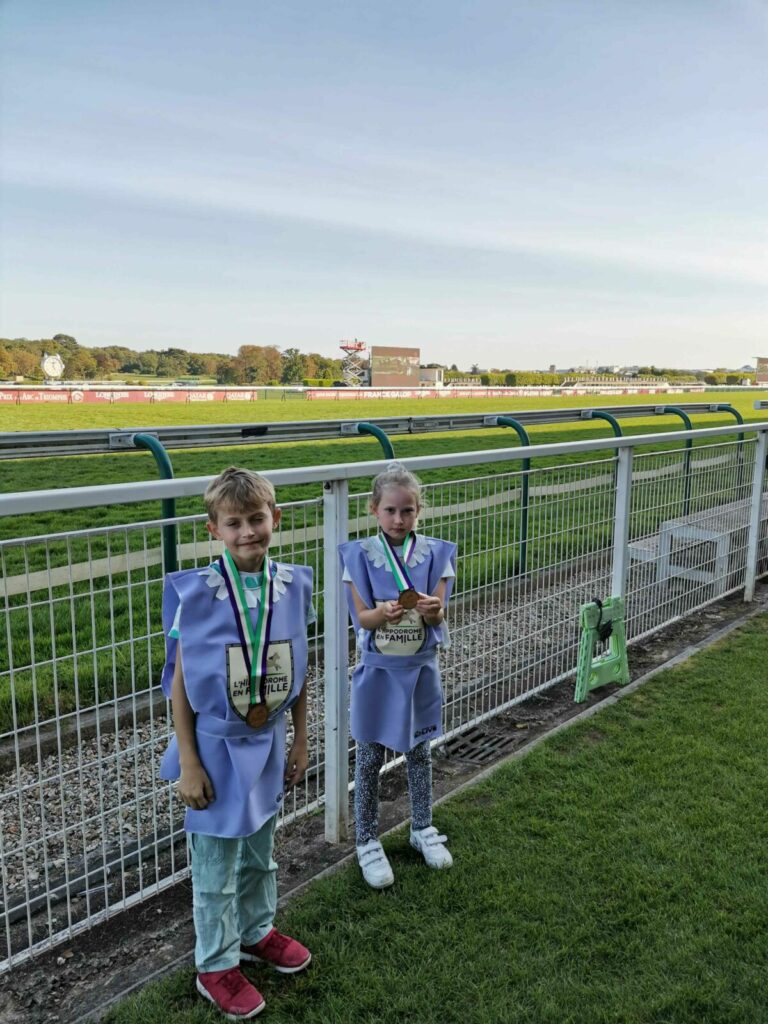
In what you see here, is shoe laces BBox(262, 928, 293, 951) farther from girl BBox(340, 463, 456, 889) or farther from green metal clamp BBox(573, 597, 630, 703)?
green metal clamp BBox(573, 597, 630, 703)

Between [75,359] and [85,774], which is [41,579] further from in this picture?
[75,359]

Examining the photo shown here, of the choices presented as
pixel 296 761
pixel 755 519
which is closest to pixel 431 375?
pixel 755 519

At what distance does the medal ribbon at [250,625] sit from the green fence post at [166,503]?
1.65ft

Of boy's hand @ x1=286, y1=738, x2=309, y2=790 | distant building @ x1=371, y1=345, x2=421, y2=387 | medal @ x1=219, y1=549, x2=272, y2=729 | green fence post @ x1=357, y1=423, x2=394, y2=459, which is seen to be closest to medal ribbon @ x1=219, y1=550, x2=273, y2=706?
medal @ x1=219, y1=549, x2=272, y2=729

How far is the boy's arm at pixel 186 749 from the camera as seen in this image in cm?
238

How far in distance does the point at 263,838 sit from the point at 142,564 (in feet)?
3.19

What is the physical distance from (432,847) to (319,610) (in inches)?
74.1

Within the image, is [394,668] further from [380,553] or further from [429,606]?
[380,553]

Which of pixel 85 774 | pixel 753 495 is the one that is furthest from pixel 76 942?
pixel 753 495

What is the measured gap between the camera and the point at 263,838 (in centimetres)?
260

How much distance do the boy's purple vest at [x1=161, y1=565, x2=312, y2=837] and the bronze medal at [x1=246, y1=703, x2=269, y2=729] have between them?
0.08ft

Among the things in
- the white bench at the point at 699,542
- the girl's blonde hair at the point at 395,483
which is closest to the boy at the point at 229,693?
the girl's blonde hair at the point at 395,483

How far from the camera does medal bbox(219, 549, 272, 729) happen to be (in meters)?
2.39

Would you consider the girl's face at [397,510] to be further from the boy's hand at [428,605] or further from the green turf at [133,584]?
the green turf at [133,584]
